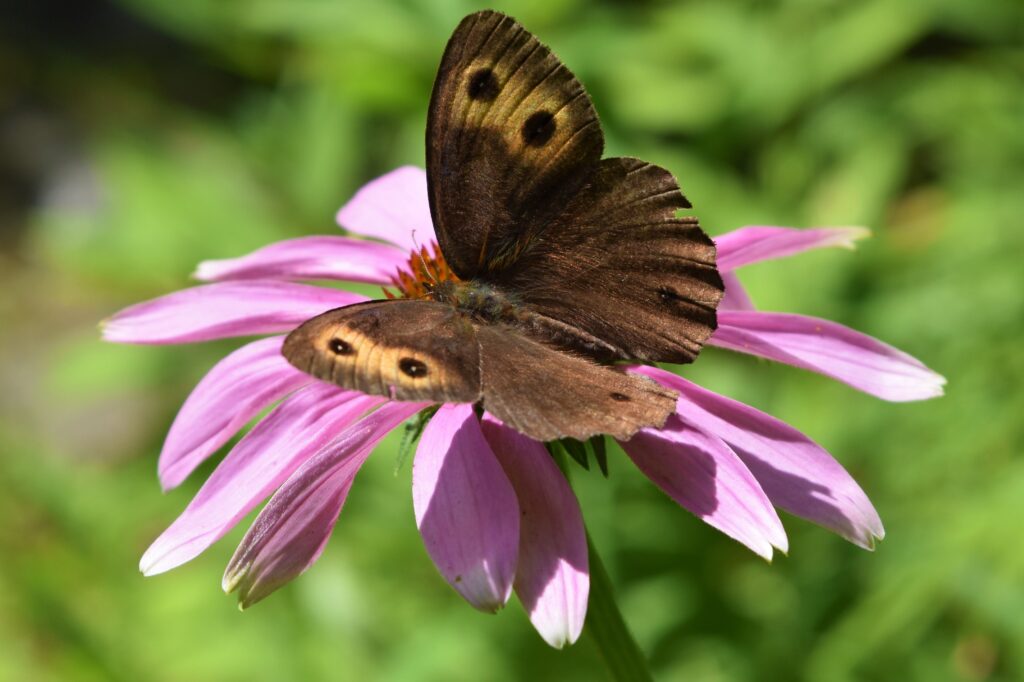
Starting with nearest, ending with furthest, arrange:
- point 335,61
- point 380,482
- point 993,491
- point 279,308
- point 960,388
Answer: point 279,308, point 993,491, point 960,388, point 380,482, point 335,61

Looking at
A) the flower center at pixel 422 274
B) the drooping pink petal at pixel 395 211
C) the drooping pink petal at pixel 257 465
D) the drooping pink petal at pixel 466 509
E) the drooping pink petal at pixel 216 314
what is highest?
the drooping pink petal at pixel 395 211

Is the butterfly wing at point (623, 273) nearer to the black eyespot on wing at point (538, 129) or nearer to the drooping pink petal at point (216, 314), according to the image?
the black eyespot on wing at point (538, 129)

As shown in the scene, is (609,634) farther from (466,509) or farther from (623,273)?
(623,273)

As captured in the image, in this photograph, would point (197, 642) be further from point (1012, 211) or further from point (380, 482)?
point (1012, 211)

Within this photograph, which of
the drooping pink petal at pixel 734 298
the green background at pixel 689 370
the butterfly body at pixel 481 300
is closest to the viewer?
the butterfly body at pixel 481 300

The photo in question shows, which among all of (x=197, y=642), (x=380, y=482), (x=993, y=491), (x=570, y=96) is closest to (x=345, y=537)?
(x=380, y=482)

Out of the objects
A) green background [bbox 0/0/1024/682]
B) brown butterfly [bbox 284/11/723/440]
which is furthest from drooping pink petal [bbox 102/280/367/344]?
green background [bbox 0/0/1024/682]

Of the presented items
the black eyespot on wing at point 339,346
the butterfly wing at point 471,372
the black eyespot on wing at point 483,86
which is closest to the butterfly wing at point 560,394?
the butterfly wing at point 471,372
